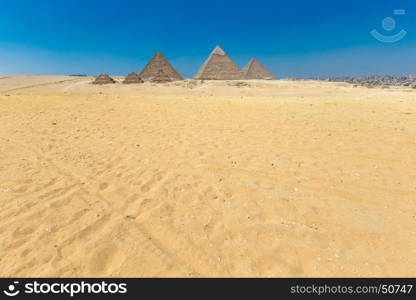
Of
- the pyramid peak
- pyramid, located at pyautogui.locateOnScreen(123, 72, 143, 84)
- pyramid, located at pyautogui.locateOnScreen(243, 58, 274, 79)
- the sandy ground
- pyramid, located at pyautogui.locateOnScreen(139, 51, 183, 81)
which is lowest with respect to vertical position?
the sandy ground

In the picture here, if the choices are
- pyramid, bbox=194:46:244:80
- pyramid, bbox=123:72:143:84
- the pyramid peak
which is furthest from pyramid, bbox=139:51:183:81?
the pyramid peak

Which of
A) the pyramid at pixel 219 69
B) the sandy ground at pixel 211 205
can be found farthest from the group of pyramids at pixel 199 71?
the sandy ground at pixel 211 205

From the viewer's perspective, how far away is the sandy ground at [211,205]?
8.24 ft

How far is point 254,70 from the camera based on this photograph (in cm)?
7106

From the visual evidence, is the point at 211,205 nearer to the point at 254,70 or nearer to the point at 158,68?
the point at 158,68

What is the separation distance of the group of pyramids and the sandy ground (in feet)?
144

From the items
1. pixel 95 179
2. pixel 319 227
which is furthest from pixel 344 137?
pixel 95 179

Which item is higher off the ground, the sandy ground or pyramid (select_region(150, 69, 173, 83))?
pyramid (select_region(150, 69, 173, 83))

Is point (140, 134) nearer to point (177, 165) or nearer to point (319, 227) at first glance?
point (177, 165)

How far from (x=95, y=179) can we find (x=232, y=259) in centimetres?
291

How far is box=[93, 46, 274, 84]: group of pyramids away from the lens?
48.3m

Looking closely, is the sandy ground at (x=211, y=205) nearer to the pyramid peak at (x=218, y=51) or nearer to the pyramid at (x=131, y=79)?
the pyramid at (x=131, y=79)

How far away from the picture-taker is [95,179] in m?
4.39

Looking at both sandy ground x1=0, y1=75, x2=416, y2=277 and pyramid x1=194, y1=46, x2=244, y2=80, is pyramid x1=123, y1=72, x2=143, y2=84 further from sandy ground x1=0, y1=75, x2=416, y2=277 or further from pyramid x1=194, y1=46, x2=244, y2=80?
sandy ground x1=0, y1=75, x2=416, y2=277
